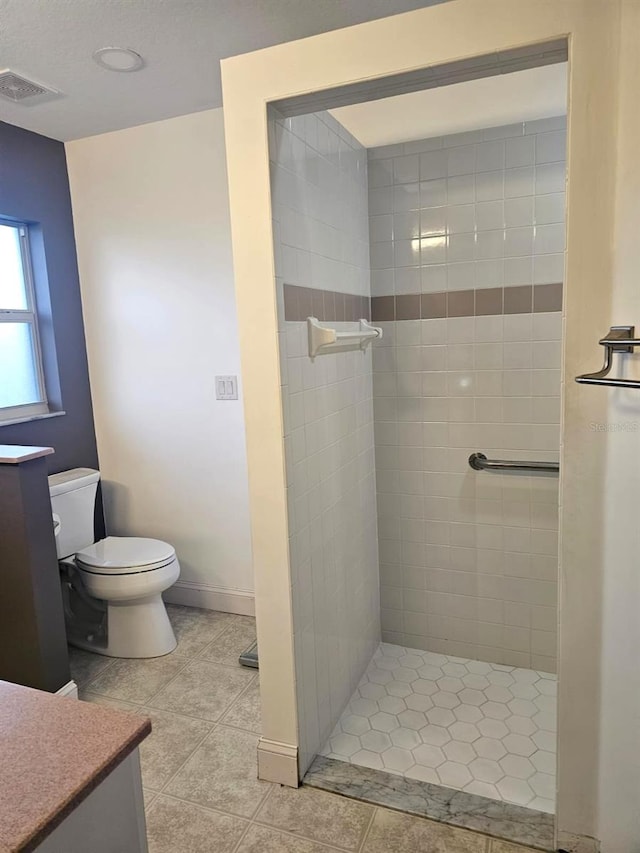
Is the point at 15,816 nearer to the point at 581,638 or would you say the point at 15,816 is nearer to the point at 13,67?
the point at 581,638

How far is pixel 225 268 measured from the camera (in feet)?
8.68

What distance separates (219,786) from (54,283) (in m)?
2.34

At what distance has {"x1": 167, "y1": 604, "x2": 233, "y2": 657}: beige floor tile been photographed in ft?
8.66

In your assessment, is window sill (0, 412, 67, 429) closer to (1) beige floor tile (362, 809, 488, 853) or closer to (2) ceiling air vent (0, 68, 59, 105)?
(2) ceiling air vent (0, 68, 59, 105)

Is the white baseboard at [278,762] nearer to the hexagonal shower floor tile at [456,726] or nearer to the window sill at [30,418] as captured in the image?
the hexagonal shower floor tile at [456,726]

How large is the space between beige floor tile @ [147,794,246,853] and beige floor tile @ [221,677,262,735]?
15.1 inches

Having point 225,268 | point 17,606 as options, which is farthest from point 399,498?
point 17,606

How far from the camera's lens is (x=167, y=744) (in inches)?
78.0

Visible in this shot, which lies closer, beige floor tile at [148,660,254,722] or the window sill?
beige floor tile at [148,660,254,722]

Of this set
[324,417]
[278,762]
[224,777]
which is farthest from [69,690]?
[324,417]

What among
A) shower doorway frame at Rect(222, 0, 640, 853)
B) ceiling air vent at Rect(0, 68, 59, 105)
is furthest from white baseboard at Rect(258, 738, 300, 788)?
ceiling air vent at Rect(0, 68, 59, 105)

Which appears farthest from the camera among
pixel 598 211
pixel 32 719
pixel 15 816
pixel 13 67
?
pixel 13 67

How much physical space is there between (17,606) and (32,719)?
143 centimetres

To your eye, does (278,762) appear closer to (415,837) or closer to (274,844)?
(274,844)
